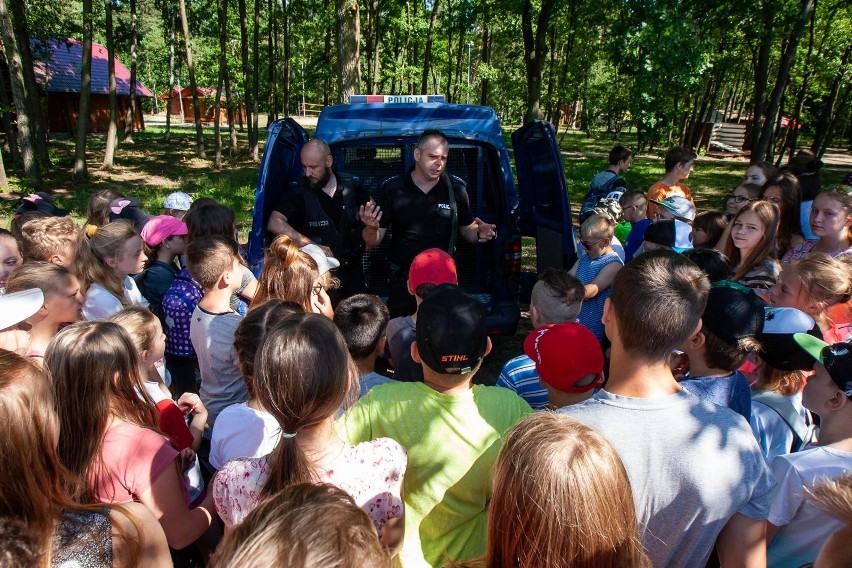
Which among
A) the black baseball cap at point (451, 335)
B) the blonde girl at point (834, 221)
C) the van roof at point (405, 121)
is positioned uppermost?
the van roof at point (405, 121)

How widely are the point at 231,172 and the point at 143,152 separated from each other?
793 cm

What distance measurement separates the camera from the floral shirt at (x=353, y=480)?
5.29ft

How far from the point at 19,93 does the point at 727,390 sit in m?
14.0

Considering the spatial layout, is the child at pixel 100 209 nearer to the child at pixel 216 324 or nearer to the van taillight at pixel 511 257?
the child at pixel 216 324

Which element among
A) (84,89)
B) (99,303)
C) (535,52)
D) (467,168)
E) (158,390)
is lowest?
(158,390)

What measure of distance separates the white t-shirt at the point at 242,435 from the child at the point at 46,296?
1084 mm

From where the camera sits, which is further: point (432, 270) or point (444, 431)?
point (432, 270)

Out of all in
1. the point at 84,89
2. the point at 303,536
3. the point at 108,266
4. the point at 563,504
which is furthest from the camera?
the point at 84,89

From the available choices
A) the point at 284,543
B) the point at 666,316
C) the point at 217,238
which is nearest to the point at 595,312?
the point at 666,316

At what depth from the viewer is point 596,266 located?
403 centimetres

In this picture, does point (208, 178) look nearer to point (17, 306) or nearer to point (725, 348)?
point (17, 306)

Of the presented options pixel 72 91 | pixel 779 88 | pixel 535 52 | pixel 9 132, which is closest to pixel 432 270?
pixel 779 88

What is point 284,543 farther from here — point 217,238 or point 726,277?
point 726,277

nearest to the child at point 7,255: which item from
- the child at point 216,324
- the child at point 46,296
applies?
the child at point 46,296
